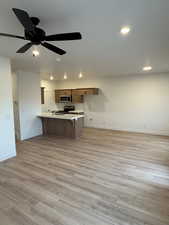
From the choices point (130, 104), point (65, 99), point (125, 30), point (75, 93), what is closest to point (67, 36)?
point (125, 30)

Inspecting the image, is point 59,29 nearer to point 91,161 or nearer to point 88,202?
point 88,202

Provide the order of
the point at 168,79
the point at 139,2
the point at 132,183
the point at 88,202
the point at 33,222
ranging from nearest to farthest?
the point at 139,2, the point at 33,222, the point at 88,202, the point at 132,183, the point at 168,79

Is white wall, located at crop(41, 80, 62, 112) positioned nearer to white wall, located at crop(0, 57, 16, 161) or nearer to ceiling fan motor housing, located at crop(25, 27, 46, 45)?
white wall, located at crop(0, 57, 16, 161)

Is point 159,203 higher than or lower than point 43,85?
lower

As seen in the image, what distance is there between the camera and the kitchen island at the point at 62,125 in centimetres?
549

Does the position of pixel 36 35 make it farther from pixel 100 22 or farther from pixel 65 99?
pixel 65 99

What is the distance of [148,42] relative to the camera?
8.88 feet

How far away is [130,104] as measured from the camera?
6531 millimetres

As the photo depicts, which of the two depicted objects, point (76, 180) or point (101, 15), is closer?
point (101, 15)

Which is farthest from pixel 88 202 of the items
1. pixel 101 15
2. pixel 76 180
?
pixel 101 15

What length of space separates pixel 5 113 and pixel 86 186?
2661 mm

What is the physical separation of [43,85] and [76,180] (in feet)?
19.1

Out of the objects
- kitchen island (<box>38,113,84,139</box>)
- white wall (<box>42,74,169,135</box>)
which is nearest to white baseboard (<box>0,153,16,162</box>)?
kitchen island (<box>38,113,84,139</box>)

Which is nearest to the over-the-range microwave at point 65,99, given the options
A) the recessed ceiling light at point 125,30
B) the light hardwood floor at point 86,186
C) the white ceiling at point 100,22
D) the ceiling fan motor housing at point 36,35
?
the light hardwood floor at point 86,186
